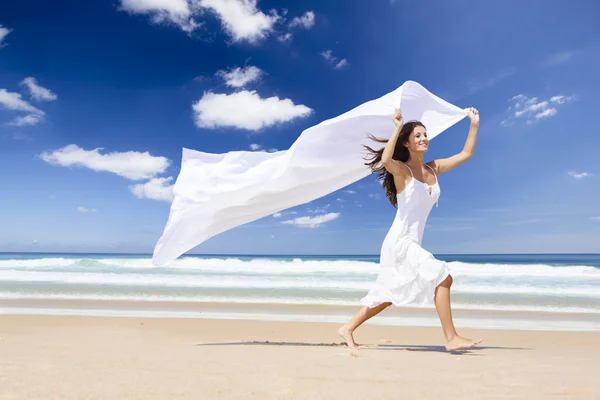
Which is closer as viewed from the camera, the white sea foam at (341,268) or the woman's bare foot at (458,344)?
the woman's bare foot at (458,344)

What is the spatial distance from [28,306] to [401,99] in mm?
9033

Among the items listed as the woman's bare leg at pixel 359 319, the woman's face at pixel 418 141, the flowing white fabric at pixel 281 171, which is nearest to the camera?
the woman's face at pixel 418 141

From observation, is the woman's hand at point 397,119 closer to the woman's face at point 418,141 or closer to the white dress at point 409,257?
the woman's face at point 418,141

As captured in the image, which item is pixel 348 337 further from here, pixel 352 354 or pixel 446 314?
pixel 446 314

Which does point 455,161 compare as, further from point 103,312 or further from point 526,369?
point 103,312

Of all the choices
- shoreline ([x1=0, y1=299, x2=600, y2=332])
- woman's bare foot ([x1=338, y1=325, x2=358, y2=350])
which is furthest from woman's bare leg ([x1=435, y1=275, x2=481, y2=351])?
shoreline ([x1=0, y1=299, x2=600, y2=332])

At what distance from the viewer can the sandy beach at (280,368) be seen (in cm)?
307

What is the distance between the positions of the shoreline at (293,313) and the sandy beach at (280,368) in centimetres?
181

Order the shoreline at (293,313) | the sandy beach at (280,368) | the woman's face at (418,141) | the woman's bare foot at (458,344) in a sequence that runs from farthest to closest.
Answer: the shoreline at (293,313), the woman's face at (418,141), the woman's bare foot at (458,344), the sandy beach at (280,368)

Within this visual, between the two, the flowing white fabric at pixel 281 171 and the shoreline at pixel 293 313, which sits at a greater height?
the flowing white fabric at pixel 281 171

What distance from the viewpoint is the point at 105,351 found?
489 cm

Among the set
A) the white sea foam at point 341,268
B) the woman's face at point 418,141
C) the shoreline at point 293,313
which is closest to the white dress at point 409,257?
the woman's face at point 418,141

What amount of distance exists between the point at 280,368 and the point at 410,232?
6.28ft

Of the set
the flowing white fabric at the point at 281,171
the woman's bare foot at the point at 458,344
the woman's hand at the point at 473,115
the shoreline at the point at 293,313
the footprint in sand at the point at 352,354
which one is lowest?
the shoreline at the point at 293,313
